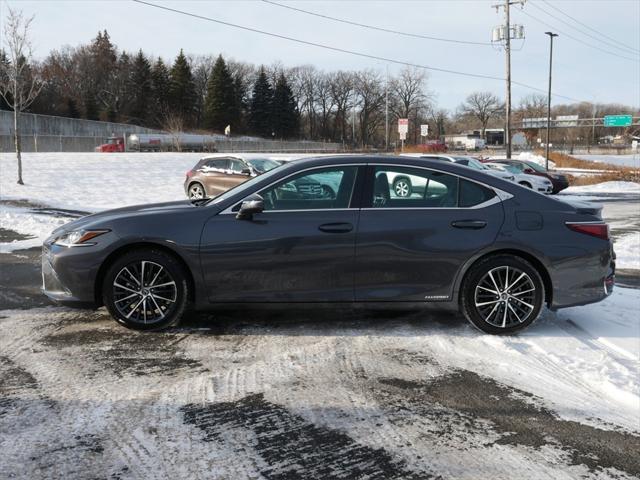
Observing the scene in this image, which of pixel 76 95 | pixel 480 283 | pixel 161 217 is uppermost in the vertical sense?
pixel 76 95

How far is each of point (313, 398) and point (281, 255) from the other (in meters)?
1.45

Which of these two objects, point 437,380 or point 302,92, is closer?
point 437,380

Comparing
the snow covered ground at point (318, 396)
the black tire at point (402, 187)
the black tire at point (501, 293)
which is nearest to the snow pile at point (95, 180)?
the snow covered ground at point (318, 396)

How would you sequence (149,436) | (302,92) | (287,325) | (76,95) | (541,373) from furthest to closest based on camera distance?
(302,92) < (76,95) < (287,325) < (541,373) < (149,436)

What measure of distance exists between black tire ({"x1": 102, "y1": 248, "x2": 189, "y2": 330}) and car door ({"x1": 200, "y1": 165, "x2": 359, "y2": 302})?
0.28m

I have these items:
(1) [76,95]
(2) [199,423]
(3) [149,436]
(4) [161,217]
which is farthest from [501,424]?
(1) [76,95]

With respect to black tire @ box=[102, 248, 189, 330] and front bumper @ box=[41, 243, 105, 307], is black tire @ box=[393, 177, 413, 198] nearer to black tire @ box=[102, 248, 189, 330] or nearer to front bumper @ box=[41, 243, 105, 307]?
black tire @ box=[102, 248, 189, 330]

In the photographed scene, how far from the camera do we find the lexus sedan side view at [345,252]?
479 cm

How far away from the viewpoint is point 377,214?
16.0 feet

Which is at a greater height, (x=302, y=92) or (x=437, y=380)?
(x=302, y=92)

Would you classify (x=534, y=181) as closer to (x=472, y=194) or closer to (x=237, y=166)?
(x=237, y=166)

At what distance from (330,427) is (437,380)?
41.0 inches

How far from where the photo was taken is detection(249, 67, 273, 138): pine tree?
101938mm

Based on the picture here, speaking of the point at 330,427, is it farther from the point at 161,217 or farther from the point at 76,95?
the point at 76,95
